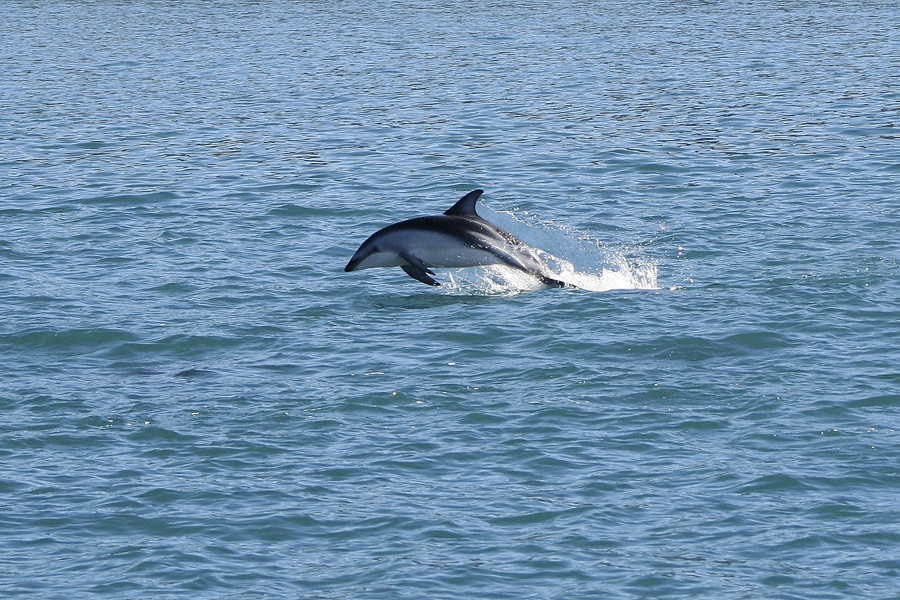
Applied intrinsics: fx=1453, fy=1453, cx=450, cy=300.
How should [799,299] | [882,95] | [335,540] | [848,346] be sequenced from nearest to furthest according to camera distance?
1. [335,540]
2. [848,346]
3. [799,299]
4. [882,95]

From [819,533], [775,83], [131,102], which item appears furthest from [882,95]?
[819,533]

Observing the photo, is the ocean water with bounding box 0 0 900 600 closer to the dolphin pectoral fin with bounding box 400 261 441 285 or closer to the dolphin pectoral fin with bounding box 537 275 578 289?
the dolphin pectoral fin with bounding box 537 275 578 289

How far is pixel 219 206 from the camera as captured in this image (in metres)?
26.8

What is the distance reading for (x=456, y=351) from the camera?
59.5 ft

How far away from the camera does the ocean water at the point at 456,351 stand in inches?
503

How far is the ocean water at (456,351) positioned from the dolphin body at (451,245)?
66 centimetres

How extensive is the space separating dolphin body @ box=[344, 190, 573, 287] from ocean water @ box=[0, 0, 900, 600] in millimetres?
657

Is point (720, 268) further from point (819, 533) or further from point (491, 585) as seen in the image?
point (491, 585)

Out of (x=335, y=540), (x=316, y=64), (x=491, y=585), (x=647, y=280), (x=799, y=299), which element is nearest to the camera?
(x=491, y=585)

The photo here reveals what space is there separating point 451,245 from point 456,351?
2172mm

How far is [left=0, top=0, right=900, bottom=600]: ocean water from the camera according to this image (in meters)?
12.8

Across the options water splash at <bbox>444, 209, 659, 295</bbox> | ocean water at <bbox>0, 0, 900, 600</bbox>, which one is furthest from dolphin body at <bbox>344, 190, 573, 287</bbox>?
ocean water at <bbox>0, 0, 900, 600</bbox>

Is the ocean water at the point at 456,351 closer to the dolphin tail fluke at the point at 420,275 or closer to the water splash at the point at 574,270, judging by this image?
the water splash at the point at 574,270

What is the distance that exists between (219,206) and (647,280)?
9.24 m
